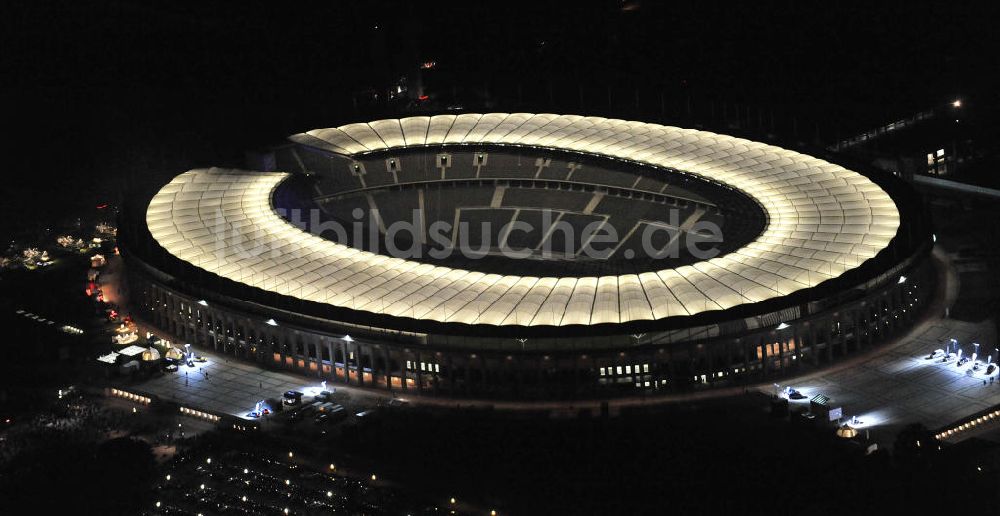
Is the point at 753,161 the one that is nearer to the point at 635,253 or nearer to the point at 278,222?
the point at 635,253

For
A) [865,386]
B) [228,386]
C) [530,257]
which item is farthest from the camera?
[530,257]

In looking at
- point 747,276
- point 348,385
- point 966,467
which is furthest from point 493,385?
point 966,467

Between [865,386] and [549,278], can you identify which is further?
[549,278]

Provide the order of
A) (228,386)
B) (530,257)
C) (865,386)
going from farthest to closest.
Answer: (530,257) → (228,386) → (865,386)

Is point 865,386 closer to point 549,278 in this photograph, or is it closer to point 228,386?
point 549,278

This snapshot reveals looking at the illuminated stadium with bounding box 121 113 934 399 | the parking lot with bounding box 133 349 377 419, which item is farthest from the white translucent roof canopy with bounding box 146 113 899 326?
the parking lot with bounding box 133 349 377 419

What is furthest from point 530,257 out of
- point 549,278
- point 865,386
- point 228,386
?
point 865,386
